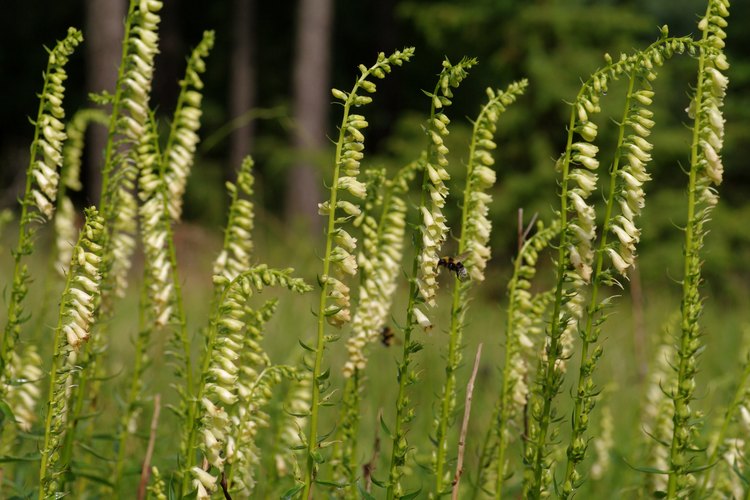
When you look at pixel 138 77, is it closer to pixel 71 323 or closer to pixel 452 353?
pixel 71 323

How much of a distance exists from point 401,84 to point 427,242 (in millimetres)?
25971

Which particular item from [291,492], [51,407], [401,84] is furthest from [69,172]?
[401,84]

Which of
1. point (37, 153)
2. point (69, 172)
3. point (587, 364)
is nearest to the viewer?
point (587, 364)

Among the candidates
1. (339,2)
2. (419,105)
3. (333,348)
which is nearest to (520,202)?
(333,348)

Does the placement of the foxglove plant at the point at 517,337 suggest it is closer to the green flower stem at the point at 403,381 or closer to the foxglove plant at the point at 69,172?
the green flower stem at the point at 403,381

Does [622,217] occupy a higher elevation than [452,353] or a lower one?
higher

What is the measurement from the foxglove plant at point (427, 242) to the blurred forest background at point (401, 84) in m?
1.78

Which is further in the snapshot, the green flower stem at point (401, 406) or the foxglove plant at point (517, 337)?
the foxglove plant at point (517, 337)

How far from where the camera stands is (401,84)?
2838 cm

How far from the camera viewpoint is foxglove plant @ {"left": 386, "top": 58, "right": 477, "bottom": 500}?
9.14ft

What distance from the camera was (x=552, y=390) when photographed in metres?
2.82

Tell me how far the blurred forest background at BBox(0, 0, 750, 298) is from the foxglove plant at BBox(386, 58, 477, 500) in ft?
5.85

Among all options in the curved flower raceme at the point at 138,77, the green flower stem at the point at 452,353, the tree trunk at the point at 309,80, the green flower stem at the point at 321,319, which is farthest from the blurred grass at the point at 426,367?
the tree trunk at the point at 309,80

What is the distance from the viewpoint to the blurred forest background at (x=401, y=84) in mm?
15781
